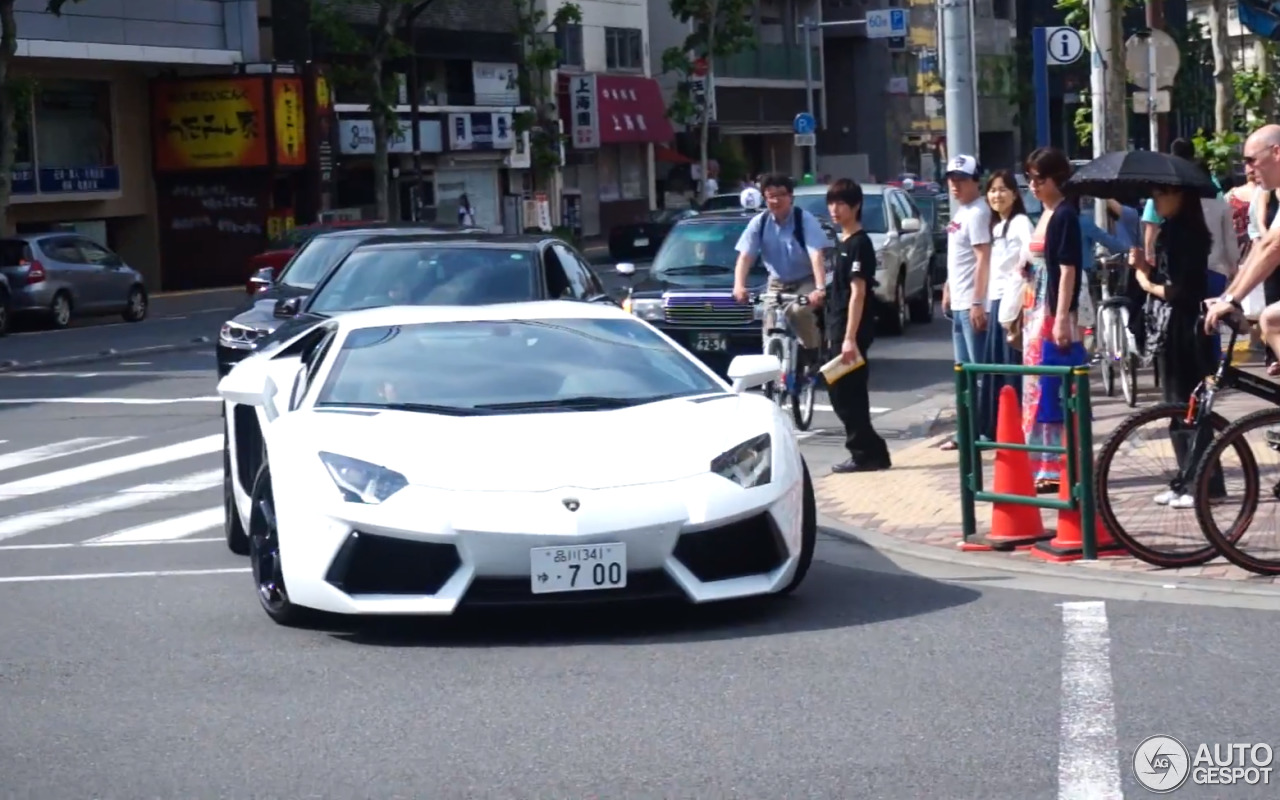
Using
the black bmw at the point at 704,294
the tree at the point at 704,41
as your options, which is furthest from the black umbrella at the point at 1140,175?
the tree at the point at 704,41

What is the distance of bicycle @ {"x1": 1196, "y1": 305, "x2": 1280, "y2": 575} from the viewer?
28.1 ft

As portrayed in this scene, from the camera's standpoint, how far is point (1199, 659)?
7.13 m

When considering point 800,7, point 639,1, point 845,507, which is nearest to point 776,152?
point 800,7

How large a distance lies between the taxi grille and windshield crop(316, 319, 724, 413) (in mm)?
8354

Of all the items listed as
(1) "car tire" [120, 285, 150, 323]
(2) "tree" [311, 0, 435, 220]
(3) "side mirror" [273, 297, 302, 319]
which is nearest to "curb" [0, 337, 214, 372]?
(1) "car tire" [120, 285, 150, 323]

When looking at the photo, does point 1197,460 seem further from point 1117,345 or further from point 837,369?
point 1117,345

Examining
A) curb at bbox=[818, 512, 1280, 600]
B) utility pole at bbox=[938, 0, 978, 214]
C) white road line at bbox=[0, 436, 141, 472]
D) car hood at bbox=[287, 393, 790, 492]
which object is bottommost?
curb at bbox=[818, 512, 1280, 600]

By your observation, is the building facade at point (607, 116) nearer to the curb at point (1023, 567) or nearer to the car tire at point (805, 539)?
the curb at point (1023, 567)

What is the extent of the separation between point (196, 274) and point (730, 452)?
40.8 meters

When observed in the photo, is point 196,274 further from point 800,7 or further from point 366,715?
point 366,715

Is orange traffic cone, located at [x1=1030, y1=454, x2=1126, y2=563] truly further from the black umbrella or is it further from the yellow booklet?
the yellow booklet

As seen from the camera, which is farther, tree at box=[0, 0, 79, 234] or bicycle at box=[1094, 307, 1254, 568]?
tree at box=[0, 0, 79, 234]

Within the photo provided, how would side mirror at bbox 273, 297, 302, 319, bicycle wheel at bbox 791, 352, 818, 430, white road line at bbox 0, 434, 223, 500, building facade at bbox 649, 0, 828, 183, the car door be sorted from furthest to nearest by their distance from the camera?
building facade at bbox 649, 0, 828, 183, the car door, side mirror at bbox 273, 297, 302, 319, bicycle wheel at bbox 791, 352, 818, 430, white road line at bbox 0, 434, 223, 500

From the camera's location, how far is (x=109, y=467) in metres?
14.8
